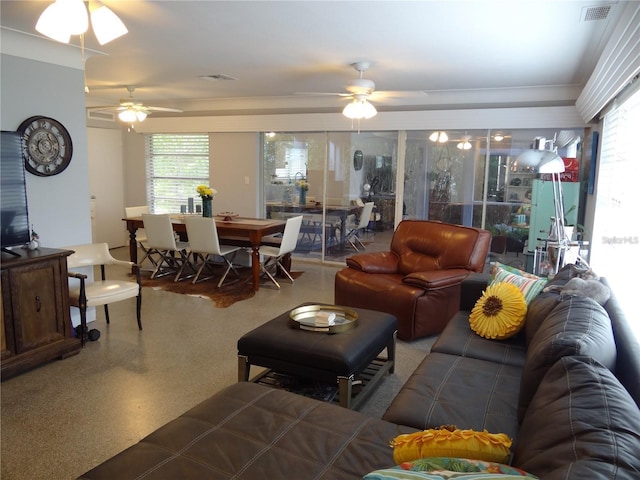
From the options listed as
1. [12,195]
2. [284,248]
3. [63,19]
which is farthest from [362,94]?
[12,195]

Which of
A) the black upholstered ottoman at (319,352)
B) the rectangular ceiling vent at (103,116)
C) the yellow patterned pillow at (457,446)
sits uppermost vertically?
the rectangular ceiling vent at (103,116)

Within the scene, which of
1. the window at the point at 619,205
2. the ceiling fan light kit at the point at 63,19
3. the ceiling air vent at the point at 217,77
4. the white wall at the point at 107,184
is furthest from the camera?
the white wall at the point at 107,184

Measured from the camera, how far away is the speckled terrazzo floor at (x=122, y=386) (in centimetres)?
244

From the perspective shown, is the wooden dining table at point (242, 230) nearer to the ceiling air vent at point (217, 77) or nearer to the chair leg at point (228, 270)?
the chair leg at point (228, 270)

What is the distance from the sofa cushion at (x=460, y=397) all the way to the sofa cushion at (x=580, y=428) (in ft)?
1.49

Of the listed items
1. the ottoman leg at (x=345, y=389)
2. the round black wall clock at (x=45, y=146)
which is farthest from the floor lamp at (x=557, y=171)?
the round black wall clock at (x=45, y=146)

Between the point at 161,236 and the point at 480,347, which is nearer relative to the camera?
the point at 480,347

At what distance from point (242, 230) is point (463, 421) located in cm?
427

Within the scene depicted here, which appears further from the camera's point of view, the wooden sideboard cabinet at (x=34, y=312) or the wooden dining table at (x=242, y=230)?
the wooden dining table at (x=242, y=230)

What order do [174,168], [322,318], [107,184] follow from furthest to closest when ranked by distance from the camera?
[174,168], [107,184], [322,318]

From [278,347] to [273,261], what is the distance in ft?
11.4

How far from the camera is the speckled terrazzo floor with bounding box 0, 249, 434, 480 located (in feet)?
8.00

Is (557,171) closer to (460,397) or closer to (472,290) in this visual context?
(472,290)

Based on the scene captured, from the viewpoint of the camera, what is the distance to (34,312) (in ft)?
11.0
